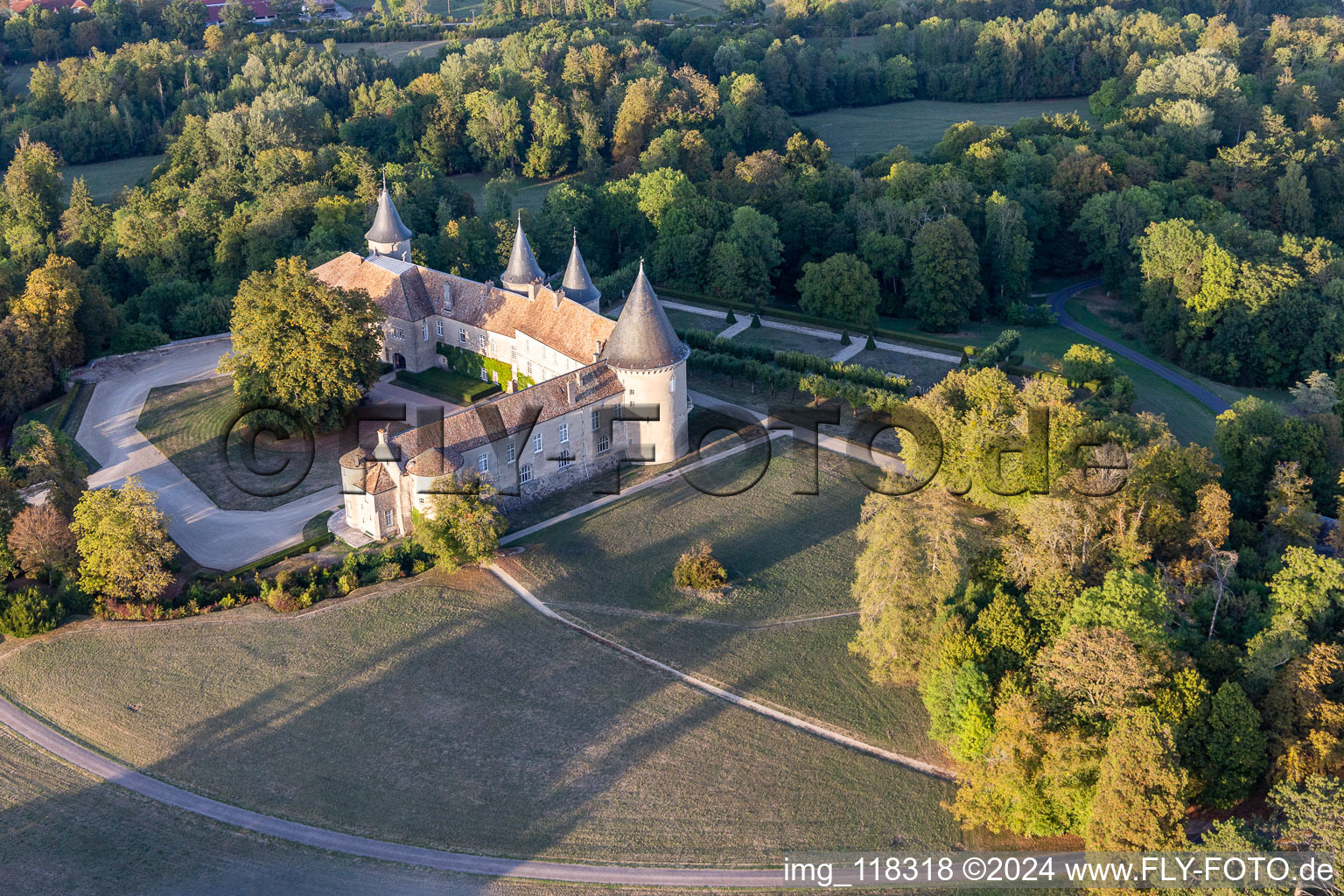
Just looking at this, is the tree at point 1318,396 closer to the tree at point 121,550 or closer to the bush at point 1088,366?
the bush at point 1088,366

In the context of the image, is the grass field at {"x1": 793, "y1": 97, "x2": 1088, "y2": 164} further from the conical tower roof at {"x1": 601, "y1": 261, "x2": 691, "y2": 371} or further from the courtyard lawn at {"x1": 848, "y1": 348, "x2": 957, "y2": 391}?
the conical tower roof at {"x1": 601, "y1": 261, "x2": 691, "y2": 371}

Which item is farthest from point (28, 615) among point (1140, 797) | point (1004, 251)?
point (1004, 251)

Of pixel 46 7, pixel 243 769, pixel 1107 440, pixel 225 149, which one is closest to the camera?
pixel 243 769

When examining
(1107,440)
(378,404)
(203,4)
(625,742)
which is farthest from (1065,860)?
(203,4)

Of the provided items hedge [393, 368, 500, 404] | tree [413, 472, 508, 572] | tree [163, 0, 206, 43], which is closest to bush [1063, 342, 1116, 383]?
hedge [393, 368, 500, 404]

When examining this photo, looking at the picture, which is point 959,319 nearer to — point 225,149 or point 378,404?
point 378,404

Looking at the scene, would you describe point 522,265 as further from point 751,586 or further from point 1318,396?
point 1318,396
